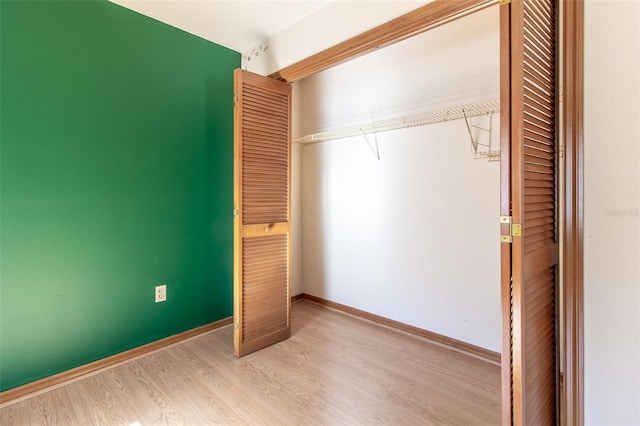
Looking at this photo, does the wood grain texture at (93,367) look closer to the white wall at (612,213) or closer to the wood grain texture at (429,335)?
the wood grain texture at (429,335)

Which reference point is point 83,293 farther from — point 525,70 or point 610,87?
point 610,87

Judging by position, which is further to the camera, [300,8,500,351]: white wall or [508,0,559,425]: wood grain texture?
[300,8,500,351]: white wall

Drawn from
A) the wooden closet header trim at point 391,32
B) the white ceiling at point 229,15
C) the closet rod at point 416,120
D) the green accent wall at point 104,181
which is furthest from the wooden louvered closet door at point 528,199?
the green accent wall at point 104,181

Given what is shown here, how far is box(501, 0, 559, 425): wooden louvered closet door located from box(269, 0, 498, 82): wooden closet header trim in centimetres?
36

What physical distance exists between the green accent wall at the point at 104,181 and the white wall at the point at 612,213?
238 cm

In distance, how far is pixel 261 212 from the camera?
91.2 inches

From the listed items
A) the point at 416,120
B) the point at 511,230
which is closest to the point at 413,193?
the point at 416,120

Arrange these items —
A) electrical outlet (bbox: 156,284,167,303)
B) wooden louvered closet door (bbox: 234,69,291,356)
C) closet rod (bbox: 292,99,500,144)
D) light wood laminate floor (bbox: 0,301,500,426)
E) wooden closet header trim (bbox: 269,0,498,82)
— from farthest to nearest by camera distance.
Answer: electrical outlet (bbox: 156,284,167,303) < wooden louvered closet door (bbox: 234,69,291,356) < closet rod (bbox: 292,99,500,144) < light wood laminate floor (bbox: 0,301,500,426) < wooden closet header trim (bbox: 269,0,498,82)

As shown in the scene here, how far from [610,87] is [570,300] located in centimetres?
85

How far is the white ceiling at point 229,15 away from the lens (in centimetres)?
209

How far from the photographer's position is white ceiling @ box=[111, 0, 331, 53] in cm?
209

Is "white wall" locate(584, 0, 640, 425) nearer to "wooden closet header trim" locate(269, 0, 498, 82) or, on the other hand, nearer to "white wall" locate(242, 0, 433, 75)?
"wooden closet header trim" locate(269, 0, 498, 82)

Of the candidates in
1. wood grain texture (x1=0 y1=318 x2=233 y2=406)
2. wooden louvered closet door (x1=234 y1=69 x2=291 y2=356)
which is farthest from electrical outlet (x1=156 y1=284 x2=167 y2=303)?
wooden louvered closet door (x1=234 y1=69 x2=291 y2=356)

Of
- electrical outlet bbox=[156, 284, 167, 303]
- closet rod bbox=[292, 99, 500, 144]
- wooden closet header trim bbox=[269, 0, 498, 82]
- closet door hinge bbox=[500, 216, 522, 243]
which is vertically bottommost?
electrical outlet bbox=[156, 284, 167, 303]
